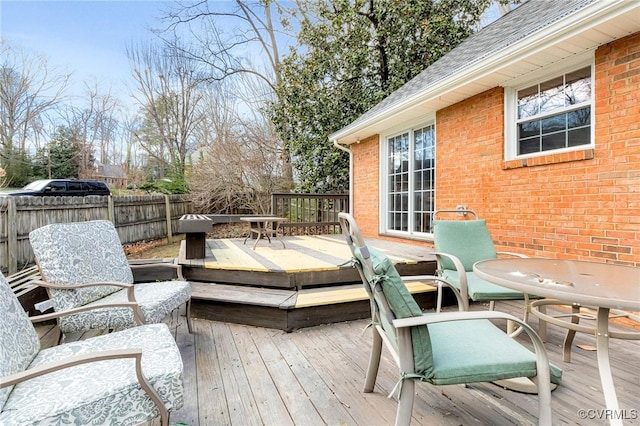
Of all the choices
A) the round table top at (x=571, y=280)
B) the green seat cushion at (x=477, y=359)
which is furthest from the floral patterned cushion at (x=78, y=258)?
the round table top at (x=571, y=280)

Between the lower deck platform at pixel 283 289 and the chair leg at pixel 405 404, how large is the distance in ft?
4.85

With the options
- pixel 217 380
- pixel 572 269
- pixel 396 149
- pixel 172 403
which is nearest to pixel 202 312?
pixel 217 380

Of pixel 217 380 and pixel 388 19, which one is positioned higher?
pixel 388 19

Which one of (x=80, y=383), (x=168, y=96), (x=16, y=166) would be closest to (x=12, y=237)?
(x=80, y=383)

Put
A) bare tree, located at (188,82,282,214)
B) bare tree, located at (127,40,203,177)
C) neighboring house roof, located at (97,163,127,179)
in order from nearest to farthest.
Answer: bare tree, located at (188,82,282,214), bare tree, located at (127,40,203,177), neighboring house roof, located at (97,163,127,179)

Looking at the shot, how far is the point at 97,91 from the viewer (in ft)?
50.4

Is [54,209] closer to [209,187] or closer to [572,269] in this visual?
[209,187]

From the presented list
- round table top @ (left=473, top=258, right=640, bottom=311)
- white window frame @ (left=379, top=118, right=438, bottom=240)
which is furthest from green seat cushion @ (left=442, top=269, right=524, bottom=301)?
white window frame @ (left=379, top=118, right=438, bottom=240)

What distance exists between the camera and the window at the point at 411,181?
5.59m

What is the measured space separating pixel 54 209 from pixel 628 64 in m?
7.90

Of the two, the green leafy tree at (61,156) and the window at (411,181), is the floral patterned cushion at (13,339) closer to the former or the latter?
the window at (411,181)

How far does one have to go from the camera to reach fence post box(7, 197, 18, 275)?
164 inches

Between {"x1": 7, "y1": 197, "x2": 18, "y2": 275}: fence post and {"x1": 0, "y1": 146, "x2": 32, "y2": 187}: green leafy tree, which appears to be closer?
{"x1": 7, "y1": 197, "x2": 18, "y2": 275}: fence post

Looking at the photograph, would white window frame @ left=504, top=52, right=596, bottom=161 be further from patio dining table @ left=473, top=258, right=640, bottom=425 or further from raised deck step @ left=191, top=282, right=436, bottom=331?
raised deck step @ left=191, top=282, right=436, bottom=331
